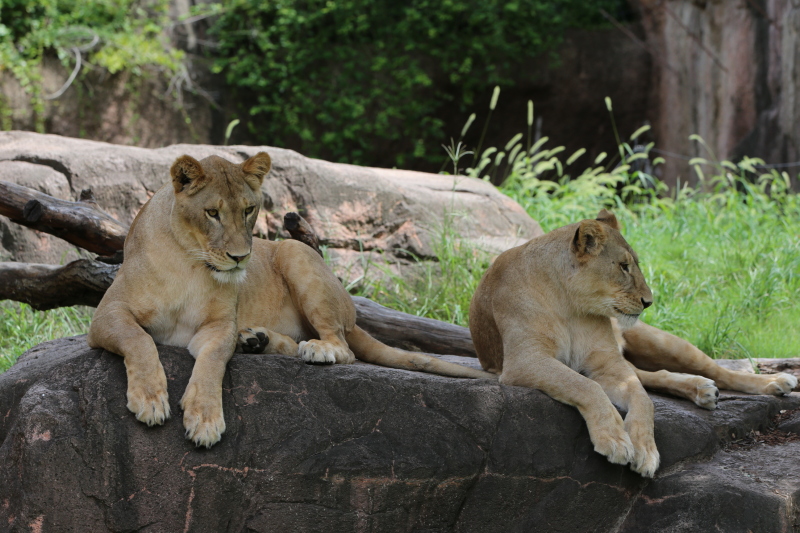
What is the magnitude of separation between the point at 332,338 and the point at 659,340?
6.38 ft

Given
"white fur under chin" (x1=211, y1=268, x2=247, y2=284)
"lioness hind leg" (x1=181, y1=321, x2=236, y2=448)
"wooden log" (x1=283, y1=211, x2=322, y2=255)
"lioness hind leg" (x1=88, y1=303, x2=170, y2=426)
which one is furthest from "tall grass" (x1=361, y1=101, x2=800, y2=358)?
"lioness hind leg" (x1=88, y1=303, x2=170, y2=426)

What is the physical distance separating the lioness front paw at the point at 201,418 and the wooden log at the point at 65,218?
6.94 ft

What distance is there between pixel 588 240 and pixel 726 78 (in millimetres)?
9104

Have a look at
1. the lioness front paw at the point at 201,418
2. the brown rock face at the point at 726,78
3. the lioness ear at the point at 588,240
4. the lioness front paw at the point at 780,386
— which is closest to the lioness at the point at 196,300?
the lioness front paw at the point at 201,418

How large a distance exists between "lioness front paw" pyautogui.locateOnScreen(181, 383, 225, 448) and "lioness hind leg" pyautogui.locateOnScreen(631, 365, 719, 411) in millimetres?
2324

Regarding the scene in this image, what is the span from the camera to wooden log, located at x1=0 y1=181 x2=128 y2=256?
15.4ft

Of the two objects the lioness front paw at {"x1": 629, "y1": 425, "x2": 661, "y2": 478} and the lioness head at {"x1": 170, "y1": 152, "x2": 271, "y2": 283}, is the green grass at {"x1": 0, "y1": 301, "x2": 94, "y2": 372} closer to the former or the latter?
the lioness head at {"x1": 170, "y1": 152, "x2": 271, "y2": 283}

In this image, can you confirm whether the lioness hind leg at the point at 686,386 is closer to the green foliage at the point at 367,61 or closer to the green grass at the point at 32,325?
the green grass at the point at 32,325

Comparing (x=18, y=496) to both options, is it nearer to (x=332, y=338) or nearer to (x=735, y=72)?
(x=332, y=338)

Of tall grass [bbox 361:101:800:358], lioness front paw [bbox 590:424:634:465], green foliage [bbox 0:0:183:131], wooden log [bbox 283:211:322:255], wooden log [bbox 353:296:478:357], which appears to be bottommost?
tall grass [bbox 361:101:800:358]

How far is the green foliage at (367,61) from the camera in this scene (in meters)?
12.7

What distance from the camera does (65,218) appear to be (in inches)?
189

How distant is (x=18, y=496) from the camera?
305cm

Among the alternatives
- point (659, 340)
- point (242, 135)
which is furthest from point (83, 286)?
point (242, 135)
